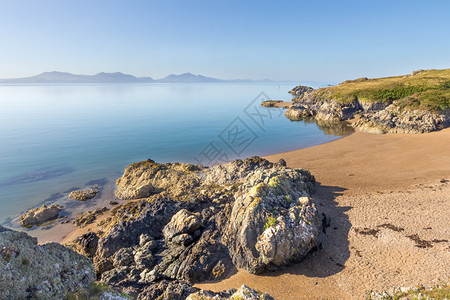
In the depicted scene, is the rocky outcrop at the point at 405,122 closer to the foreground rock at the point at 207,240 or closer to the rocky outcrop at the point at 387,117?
the rocky outcrop at the point at 387,117

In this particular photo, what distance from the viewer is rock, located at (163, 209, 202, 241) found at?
19.1 m

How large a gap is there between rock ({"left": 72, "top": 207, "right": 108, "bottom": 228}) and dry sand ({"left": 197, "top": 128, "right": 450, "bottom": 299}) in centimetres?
1818

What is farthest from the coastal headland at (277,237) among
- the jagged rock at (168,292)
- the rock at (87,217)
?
the rock at (87,217)

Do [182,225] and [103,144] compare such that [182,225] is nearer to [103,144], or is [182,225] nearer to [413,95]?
[103,144]

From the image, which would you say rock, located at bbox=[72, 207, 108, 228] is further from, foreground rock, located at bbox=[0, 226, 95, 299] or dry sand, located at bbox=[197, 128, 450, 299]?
foreground rock, located at bbox=[0, 226, 95, 299]

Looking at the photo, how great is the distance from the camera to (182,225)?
63.2 ft

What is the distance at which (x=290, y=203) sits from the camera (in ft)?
63.2

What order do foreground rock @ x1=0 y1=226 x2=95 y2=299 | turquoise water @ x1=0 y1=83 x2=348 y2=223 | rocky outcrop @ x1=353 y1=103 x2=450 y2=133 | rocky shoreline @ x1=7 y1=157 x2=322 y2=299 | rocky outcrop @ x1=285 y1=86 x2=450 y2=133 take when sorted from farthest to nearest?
rocky outcrop @ x1=285 y1=86 x2=450 y2=133 → rocky outcrop @ x1=353 y1=103 x2=450 y2=133 → turquoise water @ x1=0 y1=83 x2=348 y2=223 → rocky shoreline @ x1=7 y1=157 x2=322 y2=299 → foreground rock @ x1=0 y1=226 x2=95 y2=299

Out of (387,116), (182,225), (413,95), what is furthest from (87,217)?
(413,95)

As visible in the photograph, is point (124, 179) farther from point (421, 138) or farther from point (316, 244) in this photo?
point (421, 138)

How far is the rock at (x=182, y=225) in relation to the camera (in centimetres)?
1914

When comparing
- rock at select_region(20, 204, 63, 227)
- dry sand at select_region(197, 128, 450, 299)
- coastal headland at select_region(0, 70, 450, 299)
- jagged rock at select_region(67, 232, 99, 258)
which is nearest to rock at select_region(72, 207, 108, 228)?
coastal headland at select_region(0, 70, 450, 299)

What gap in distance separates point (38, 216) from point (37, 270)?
26686mm

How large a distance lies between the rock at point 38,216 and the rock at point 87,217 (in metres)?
3.13
